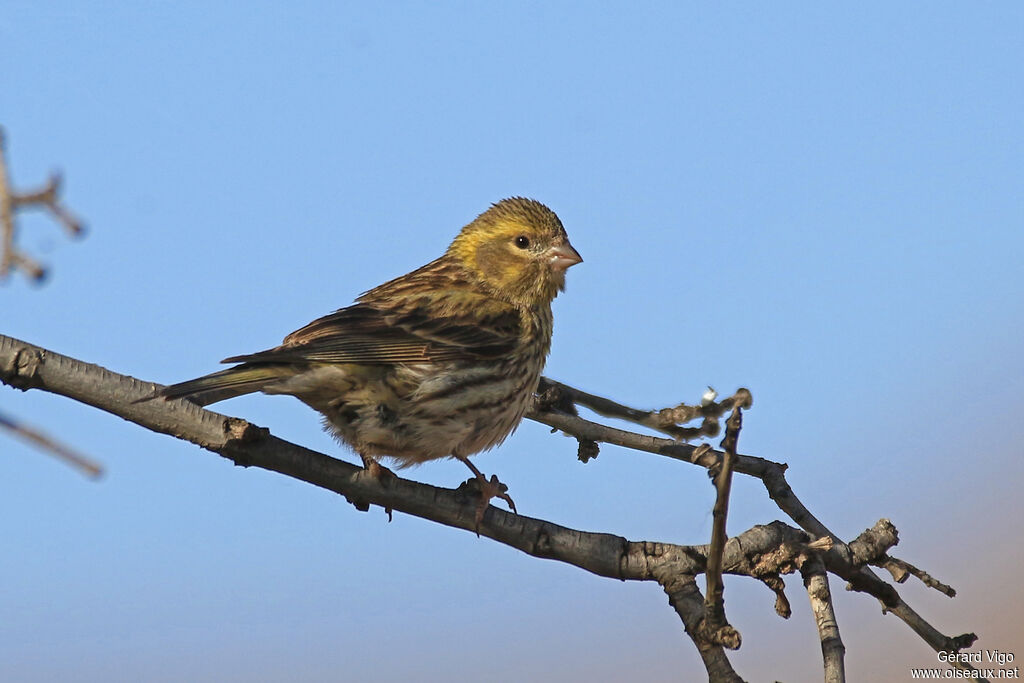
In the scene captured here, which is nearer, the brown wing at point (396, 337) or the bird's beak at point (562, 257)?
the brown wing at point (396, 337)

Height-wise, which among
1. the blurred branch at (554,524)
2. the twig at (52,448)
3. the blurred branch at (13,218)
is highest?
the blurred branch at (554,524)

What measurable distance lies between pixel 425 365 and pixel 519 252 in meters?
1.77

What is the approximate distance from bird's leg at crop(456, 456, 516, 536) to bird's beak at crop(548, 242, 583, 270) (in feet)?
6.35

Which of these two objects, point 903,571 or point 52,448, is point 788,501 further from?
point 52,448

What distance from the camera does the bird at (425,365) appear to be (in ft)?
17.7

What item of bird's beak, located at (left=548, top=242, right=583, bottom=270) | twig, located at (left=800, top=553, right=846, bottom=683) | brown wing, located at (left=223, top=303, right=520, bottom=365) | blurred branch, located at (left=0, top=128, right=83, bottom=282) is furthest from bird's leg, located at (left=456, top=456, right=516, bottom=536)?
blurred branch, located at (left=0, top=128, right=83, bottom=282)

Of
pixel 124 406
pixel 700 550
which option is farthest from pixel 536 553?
pixel 124 406

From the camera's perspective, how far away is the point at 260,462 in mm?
4285

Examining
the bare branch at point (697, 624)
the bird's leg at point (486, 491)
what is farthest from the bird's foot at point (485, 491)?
the bare branch at point (697, 624)

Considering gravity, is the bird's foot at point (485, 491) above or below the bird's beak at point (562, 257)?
below

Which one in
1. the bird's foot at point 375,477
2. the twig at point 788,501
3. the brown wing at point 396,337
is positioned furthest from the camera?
the brown wing at point 396,337

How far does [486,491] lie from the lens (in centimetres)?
500

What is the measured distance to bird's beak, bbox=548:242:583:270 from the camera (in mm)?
7434

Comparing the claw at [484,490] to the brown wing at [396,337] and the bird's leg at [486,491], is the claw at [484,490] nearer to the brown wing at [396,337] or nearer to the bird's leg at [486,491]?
the bird's leg at [486,491]
